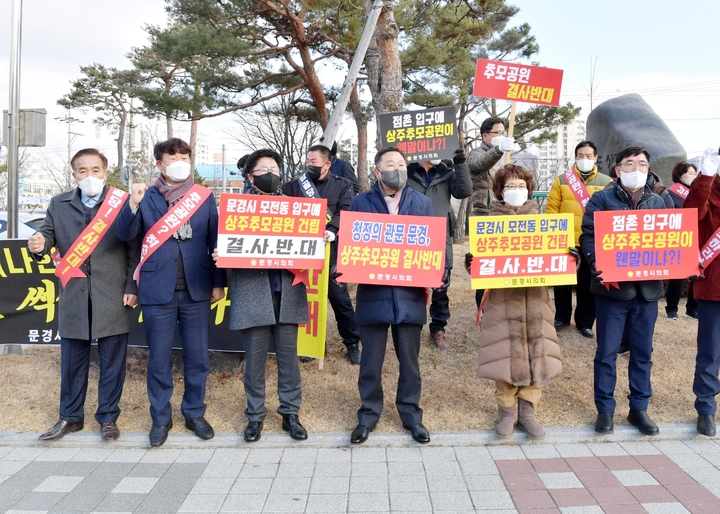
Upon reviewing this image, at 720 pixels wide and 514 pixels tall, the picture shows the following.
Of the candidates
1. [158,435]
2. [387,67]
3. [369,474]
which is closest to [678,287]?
A: [387,67]

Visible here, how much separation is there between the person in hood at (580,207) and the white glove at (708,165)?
112 cm

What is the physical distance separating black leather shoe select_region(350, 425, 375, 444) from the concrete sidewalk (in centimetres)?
6

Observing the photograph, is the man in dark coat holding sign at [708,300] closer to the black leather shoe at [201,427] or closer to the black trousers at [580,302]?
the black trousers at [580,302]

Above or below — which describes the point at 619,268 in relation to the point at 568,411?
above

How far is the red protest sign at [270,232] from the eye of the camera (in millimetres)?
3914

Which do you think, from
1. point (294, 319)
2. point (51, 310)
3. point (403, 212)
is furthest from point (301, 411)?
point (51, 310)

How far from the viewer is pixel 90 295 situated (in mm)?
4129

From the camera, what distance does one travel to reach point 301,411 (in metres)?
4.61

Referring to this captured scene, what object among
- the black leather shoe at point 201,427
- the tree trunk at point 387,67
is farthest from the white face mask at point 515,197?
the tree trunk at point 387,67

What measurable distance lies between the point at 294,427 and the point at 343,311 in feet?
5.85

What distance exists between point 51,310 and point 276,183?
3294 millimetres

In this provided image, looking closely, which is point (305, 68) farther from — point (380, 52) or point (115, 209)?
point (115, 209)

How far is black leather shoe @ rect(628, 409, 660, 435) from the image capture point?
4082mm

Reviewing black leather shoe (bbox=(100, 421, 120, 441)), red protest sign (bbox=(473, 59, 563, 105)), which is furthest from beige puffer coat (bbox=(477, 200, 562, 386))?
black leather shoe (bbox=(100, 421, 120, 441))
